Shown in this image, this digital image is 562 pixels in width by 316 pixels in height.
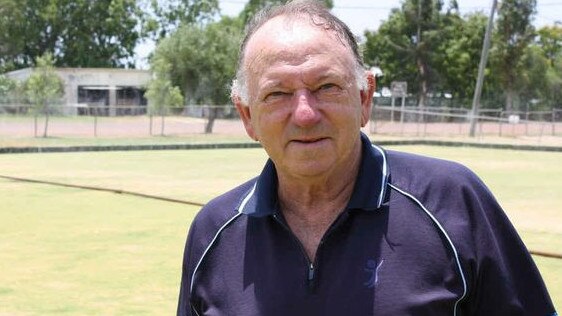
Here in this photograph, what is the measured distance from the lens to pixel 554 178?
60.3 ft

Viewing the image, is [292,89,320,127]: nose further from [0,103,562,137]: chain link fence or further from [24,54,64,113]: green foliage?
[24,54,64,113]: green foliage

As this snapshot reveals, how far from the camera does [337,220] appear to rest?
2363 mm

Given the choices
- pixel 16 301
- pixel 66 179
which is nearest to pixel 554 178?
pixel 66 179

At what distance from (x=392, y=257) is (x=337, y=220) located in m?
0.17

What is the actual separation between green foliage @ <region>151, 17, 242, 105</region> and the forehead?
41.4m

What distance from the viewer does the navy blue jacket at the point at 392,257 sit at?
2.26m

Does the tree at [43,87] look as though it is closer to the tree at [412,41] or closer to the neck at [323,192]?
the tree at [412,41]

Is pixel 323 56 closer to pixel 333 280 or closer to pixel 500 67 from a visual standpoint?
pixel 333 280

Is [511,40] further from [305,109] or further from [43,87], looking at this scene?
[305,109]

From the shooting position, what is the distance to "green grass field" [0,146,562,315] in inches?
273

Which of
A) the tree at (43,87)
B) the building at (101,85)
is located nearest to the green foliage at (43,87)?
the tree at (43,87)

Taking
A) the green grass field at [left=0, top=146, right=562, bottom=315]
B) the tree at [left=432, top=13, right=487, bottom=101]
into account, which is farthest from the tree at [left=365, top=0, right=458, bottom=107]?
the green grass field at [left=0, top=146, right=562, bottom=315]

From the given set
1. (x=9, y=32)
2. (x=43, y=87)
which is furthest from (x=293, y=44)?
(x=9, y=32)

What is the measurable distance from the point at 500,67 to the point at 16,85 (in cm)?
2960
